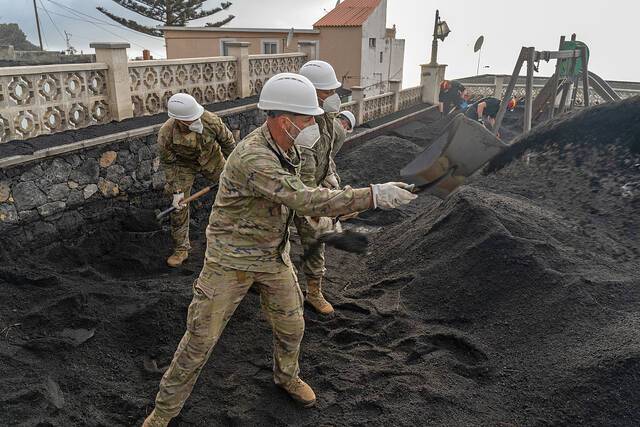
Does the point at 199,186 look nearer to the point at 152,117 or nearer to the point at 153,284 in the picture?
the point at 152,117

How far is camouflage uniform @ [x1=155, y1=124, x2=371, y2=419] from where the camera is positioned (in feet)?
7.65

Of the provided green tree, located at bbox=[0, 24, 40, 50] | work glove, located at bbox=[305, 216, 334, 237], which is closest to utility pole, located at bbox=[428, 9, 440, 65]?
work glove, located at bbox=[305, 216, 334, 237]

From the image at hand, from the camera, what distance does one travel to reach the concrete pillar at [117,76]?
→ 18.4ft

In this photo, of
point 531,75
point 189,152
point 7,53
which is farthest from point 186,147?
point 7,53

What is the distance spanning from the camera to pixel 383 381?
10.2 feet

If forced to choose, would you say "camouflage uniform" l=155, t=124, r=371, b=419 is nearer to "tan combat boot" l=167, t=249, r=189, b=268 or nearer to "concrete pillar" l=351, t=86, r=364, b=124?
"tan combat boot" l=167, t=249, r=189, b=268

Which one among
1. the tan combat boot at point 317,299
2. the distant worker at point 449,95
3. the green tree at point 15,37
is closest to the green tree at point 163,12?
the green tree at point 15,37

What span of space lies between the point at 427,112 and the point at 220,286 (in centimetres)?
1319

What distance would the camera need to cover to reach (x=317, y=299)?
4066 mm

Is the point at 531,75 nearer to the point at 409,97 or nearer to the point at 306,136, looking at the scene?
the point at 306,136

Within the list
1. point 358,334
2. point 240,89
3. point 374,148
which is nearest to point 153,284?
point 358,334

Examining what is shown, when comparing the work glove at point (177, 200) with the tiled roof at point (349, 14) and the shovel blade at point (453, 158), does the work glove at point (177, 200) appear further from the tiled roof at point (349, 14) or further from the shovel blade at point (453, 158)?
the tiled roof at point (349, 14)

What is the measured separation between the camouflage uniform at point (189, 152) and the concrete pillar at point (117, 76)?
156cm

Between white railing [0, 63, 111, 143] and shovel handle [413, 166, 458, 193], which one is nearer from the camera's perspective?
shovel handle [413, 166, 458, 193]
